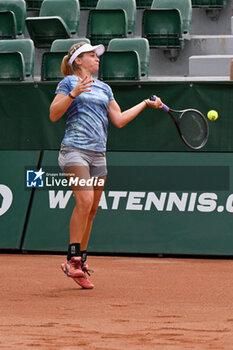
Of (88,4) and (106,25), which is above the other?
(88,4)

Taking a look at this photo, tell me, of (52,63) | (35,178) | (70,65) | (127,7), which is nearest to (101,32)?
(127,7)

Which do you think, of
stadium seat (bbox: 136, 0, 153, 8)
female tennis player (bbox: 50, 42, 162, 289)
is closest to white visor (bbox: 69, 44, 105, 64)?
female tennis player (bbox: 50, 42, 162, 289)

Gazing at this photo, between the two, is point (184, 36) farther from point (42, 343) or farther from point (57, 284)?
point (42, 343)

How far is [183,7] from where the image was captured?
12.3 m

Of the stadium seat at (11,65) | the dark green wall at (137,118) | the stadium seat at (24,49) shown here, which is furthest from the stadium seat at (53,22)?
the dark green wall at (137,118)

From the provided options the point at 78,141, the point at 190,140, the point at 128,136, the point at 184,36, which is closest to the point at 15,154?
the point at 128,136

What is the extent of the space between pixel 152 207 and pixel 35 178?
4.23 ft

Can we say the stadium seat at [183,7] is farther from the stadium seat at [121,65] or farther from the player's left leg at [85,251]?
the player's left leg at [85,251]

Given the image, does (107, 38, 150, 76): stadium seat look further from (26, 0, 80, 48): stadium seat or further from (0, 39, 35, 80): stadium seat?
(26, 0, 80, 48): stadium seat

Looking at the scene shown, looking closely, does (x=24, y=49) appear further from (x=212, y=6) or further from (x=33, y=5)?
(x=212, y=6)

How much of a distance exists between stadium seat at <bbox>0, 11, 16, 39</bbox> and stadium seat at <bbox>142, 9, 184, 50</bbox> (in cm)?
196

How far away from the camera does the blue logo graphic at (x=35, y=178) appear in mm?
8566

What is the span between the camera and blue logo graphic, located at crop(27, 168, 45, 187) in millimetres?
8566

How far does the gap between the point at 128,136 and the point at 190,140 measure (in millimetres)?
1342
